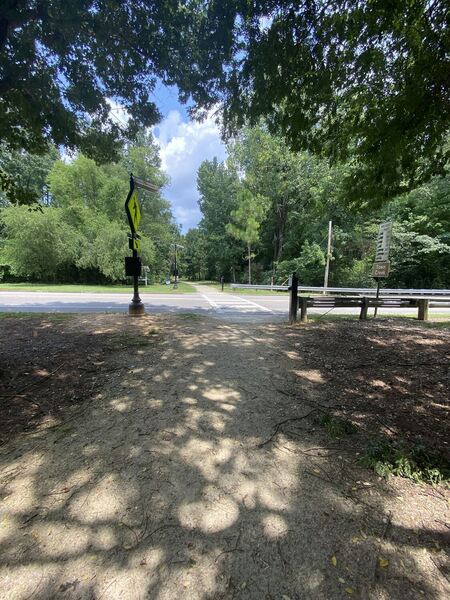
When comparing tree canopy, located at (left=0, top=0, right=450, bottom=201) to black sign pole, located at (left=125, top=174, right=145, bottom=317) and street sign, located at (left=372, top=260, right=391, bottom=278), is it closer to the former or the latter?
black sign pole, located at (left=125, top=174, right=145, bottom=317)

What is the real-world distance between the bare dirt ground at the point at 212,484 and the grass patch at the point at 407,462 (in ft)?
0.28

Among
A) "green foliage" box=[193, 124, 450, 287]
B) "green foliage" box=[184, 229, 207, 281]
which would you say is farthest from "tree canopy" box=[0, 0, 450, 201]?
"green foliage" box=[184, 229, 207, 281]

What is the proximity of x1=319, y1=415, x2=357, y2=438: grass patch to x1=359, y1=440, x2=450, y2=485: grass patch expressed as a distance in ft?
0.83

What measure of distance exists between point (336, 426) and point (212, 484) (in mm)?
1331

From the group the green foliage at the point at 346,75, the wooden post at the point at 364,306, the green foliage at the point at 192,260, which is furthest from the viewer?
the green foliage at the point at 192,260

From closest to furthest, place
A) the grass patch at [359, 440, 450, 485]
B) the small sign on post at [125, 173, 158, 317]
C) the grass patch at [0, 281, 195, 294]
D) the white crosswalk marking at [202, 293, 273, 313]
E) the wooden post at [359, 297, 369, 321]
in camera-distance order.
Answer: the grass patch at [359, 440, 450, 485], the small sign on post at [125, 173, 158, 317], the wooden post at [359, 297, 369, 321], the white crosswalk marking at [202, 293, 273, 313], the grass patch at [0, 281, 195, 294]

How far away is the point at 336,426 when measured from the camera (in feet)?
9.24

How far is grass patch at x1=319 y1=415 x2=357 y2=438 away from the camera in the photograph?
9.03 feet

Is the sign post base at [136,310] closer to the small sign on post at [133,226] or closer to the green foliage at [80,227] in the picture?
the small sign on post at [133,226]

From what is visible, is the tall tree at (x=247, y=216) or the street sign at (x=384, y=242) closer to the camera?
the street sign at (x=384, y=242)

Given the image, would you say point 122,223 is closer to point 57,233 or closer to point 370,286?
point 57,233

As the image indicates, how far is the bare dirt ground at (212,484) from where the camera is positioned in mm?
1508

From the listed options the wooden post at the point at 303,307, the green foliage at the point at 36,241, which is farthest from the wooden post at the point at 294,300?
the green foliage at the point at 36,241

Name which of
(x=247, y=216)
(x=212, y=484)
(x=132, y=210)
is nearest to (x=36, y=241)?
(x=247, y=216)
